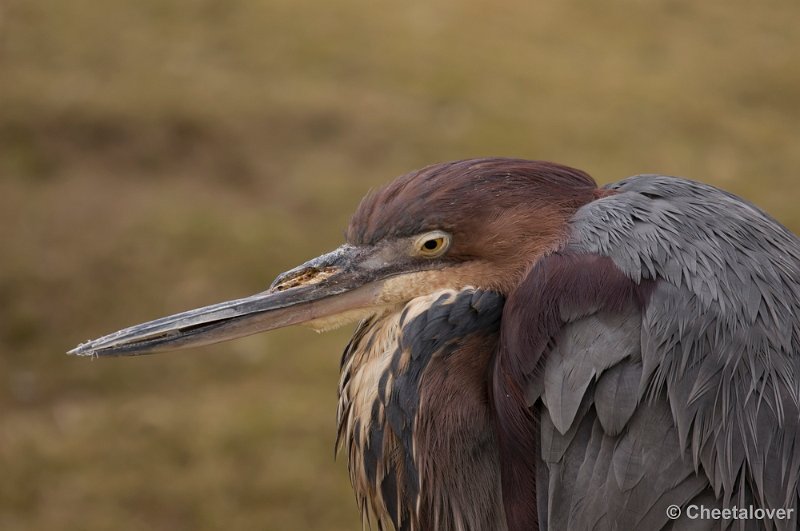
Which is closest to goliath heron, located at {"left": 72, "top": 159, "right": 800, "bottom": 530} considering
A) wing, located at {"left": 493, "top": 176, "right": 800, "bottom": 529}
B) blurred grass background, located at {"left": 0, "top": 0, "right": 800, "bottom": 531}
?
wing, located at {"left": 493, "top": 176, "right": 800, "bottom": 529}

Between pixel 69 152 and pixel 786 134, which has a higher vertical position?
pixel 69 152

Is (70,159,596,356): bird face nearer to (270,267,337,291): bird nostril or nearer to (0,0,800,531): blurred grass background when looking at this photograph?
(270,267,337,291): bird nostril

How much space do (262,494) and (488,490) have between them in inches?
95.1

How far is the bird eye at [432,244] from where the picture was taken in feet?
8.29

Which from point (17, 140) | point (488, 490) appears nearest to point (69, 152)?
point (17, 140)

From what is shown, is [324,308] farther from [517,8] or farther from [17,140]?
[517,8]

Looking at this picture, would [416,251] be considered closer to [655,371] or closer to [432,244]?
[432,244]

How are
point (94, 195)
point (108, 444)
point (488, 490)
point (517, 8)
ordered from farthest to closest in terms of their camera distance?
point (517, 8) < point (94, 195) < point (108, 444) < point (488, 490)

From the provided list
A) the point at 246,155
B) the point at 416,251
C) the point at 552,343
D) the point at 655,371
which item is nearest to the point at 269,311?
the point at 416,251

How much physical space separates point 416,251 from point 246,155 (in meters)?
4.26

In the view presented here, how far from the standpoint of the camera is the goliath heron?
7.53 feet

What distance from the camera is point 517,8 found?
8.55 metres

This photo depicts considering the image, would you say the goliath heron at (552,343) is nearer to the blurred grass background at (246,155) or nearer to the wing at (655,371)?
the wing at (655,371)

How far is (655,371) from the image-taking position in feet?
7.57
